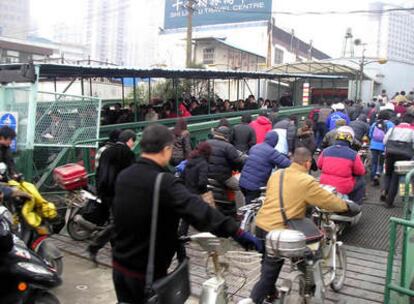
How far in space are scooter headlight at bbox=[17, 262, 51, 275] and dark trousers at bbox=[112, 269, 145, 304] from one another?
0.97 metres

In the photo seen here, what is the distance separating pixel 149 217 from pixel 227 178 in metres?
3.95

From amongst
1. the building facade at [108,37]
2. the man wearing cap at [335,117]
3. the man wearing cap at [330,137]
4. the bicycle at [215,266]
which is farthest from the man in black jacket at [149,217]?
the building facade at [108,37]

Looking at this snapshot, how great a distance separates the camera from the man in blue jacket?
6.00 m

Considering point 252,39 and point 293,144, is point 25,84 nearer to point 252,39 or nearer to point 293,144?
point 293,144

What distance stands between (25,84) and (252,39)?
42501 mm

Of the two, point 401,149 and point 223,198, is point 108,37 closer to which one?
point 401,149

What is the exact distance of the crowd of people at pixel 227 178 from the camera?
2.65 metres

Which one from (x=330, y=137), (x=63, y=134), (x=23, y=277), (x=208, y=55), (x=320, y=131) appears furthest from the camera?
(x=208, y=55)

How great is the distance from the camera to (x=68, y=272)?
530cm

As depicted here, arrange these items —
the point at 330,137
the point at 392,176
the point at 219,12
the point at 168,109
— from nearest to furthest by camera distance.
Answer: the point at 392,176 → the point at 330,137 → the point at 168,109 → the point at 219,12

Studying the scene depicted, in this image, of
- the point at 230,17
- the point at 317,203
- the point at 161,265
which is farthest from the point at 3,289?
the point at 230,17

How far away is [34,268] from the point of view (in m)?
3.53

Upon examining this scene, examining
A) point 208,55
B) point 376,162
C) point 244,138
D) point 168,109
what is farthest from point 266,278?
point 208,55

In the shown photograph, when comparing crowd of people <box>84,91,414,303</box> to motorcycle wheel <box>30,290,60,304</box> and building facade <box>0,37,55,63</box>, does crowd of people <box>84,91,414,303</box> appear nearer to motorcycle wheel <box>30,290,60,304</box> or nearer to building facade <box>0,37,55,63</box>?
motorcycle wheel <box>30,290,60,304</box>
